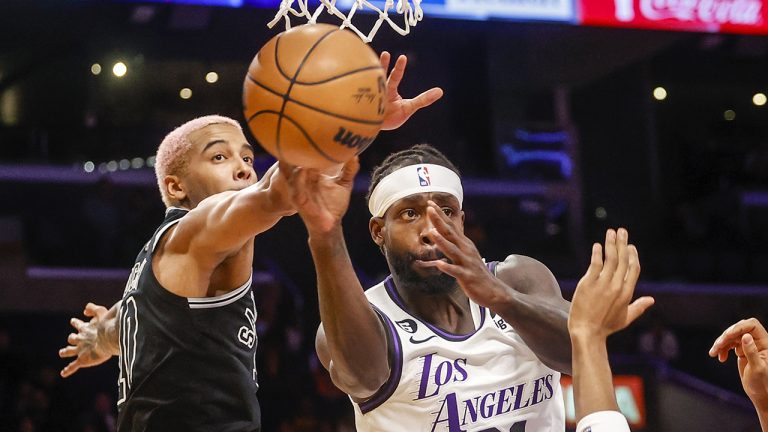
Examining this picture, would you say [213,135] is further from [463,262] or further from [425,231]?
[463,262]

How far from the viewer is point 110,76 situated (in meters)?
13.6

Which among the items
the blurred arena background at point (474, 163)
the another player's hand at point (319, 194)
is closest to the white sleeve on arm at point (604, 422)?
the another player's hand at point (319, 194)

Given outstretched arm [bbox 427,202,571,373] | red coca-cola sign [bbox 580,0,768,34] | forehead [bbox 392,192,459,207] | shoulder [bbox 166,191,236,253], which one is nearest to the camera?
shoulder [bbox 166,191,236,253]

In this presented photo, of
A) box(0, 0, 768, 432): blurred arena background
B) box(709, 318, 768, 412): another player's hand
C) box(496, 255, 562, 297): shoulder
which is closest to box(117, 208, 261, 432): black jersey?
box(496, 255, 562, 297): shoulder

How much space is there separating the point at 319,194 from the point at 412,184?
1128 millimetres

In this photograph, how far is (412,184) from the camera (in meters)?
3.97

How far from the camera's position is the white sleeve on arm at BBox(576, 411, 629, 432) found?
2264mm

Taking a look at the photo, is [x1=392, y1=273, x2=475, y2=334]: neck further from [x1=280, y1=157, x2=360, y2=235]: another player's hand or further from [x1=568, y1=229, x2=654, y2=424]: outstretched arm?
[x1=568, y1=229, x2=654, y2=424]: outstretched arm

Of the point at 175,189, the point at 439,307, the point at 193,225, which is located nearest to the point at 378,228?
the point at 439,307

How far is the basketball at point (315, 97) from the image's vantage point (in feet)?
9.18

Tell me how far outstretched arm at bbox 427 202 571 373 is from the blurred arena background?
213 inches

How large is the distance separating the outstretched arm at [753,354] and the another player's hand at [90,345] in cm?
242

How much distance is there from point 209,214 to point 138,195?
8.72m

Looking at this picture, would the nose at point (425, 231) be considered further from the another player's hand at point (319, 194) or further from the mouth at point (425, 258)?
the another player's hand at point (319, 194)
